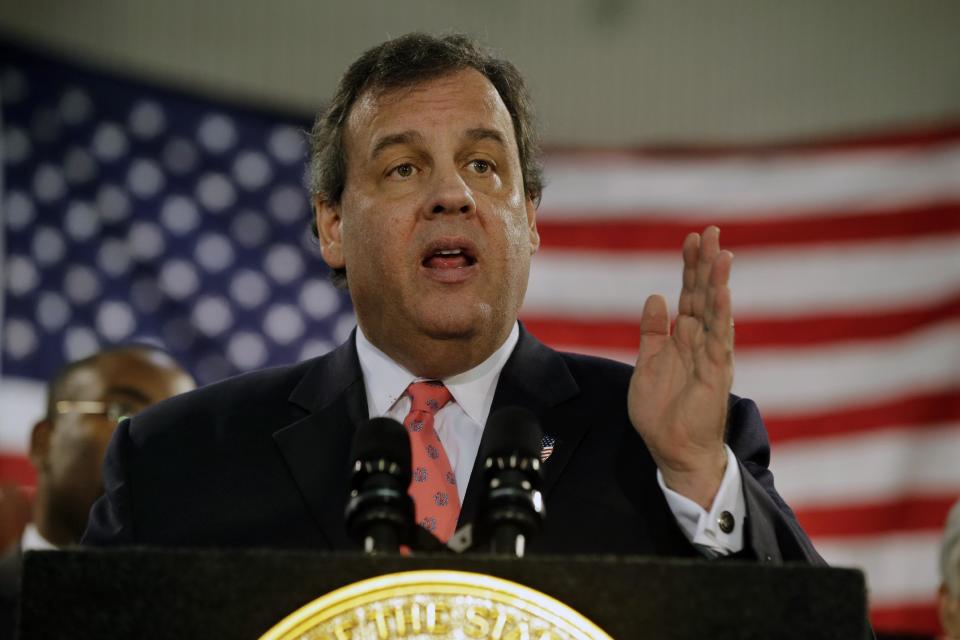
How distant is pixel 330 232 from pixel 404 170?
265 mm

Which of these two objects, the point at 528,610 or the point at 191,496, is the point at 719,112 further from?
the point at 528,610

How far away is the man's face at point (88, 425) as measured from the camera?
10.9 ft

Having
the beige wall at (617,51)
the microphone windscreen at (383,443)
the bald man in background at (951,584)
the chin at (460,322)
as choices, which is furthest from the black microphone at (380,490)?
the beige wall at (617,51)

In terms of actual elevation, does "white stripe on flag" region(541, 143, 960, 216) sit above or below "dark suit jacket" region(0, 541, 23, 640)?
above

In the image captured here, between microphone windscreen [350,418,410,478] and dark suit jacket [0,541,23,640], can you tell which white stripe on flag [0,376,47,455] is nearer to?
dark suit jacket [0,541,23,640]

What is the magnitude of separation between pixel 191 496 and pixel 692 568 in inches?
33.4

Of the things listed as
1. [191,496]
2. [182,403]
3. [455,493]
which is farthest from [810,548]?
[182,403]

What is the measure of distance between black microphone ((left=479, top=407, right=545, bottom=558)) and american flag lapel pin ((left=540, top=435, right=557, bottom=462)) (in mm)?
457

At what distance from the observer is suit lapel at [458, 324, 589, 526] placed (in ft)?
5.74

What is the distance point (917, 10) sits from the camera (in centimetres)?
525

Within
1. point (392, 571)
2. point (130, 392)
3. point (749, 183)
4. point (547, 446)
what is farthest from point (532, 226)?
point (749, 183)

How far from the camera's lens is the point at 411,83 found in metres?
2.03

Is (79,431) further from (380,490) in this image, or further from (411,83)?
(380,490)

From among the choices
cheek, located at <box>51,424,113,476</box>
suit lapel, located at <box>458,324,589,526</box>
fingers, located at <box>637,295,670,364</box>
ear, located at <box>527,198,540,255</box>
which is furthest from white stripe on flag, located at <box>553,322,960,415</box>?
fingers, located at <box>637,295,670,364</box>
